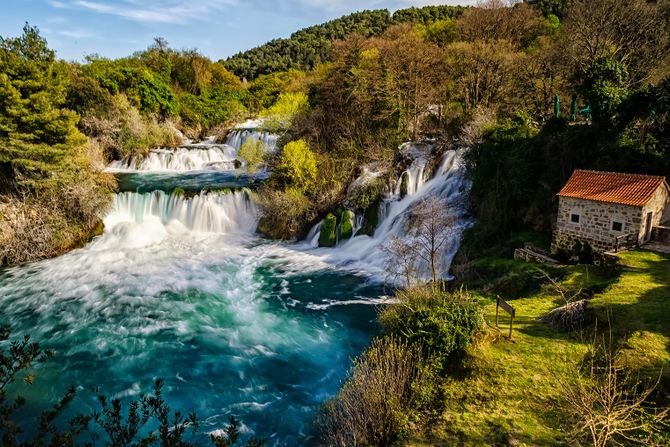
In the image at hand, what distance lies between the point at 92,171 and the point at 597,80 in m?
30.2

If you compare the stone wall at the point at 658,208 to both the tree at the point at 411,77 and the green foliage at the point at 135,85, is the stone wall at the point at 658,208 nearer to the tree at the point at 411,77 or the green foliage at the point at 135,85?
the tree at the point at 411,77

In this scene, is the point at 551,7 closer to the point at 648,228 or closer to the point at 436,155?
the point at 436,155

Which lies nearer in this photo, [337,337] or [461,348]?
[461,348]

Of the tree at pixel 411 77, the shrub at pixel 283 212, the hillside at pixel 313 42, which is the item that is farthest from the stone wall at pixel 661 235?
the hillside at pixel 313 42

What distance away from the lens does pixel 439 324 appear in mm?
10070

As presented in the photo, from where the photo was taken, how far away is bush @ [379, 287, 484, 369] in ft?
33.2

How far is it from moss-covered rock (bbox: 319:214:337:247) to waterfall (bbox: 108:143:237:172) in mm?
18153

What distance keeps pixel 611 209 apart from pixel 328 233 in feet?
51.2

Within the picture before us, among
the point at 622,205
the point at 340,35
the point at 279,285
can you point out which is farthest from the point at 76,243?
the point at 340,35

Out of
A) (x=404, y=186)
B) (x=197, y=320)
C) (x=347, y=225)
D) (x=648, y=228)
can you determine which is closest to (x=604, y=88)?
(x=648, y=228)

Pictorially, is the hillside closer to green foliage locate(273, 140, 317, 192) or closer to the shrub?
green foliage locate(273, 140, 317, 192)

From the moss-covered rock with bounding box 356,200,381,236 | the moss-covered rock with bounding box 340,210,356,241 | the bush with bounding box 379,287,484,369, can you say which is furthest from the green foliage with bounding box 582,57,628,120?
the moss-covered rock with bounding box 340,210,356,241

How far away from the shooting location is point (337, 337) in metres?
16.0

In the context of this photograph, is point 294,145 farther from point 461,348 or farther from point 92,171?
point 461,348
